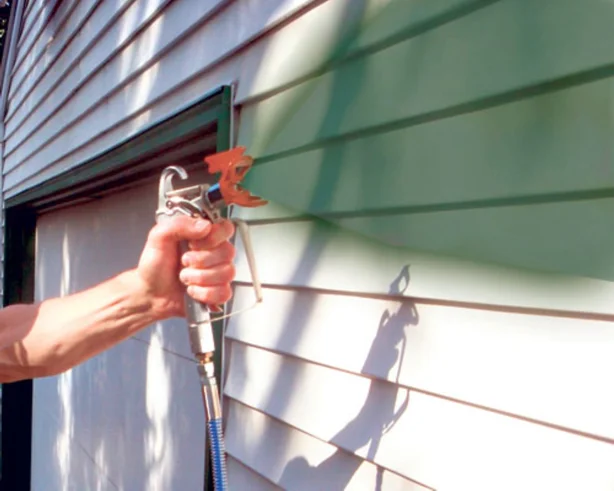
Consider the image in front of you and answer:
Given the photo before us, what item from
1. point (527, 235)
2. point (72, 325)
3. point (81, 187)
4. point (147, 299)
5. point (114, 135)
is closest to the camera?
point (527, 235)

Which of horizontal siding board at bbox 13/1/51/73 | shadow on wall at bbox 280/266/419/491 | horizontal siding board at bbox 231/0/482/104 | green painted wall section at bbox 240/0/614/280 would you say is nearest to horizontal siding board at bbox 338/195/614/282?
green painted wall section at bbox 240/0/614/280

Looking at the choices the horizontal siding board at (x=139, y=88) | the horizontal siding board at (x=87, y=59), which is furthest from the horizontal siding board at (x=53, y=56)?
the horizontal siding board at (x=139, y=88)

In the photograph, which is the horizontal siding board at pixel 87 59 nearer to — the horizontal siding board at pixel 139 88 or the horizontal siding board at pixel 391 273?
the horizontal siding board at pixel 139 88

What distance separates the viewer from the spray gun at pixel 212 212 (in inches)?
52.0

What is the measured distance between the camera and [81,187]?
4.17 m

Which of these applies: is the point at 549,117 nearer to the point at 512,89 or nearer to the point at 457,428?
the point at 512,89

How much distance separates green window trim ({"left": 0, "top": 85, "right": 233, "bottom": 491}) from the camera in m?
2.30

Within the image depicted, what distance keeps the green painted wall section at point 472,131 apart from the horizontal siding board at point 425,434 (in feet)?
0.87

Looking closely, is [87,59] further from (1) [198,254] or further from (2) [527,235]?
(2) [527,235]

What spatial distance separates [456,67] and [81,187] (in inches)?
127

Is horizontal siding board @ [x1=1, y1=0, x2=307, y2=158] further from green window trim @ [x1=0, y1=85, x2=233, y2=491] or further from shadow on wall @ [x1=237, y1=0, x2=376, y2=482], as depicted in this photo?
shadow on wall @ [x1=237, y1=0, x2=376, y2=482]

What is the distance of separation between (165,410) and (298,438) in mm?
1387

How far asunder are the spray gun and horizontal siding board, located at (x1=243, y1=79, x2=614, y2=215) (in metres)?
0.29

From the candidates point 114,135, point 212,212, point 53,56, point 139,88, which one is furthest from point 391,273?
point 53,56
